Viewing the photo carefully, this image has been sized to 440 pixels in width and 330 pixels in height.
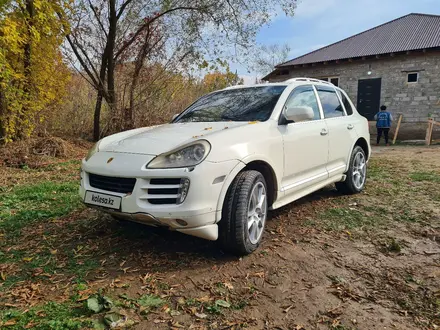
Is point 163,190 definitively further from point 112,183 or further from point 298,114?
point 298,114

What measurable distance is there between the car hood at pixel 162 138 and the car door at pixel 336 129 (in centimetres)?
163

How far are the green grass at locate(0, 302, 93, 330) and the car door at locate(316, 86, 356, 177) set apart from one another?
325cm

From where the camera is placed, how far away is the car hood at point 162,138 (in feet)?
9.47

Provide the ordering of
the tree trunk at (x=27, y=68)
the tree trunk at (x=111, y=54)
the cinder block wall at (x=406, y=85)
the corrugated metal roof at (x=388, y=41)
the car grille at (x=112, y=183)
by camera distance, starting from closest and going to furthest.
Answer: the car grille at (x=112, y=183)
the tree trunk at (x=27, y=68)
the tree trunk at (x=111, y=54)
the cinder block wall at (x=406, y=85)
the corrugated metal roof at (x=388, y=41)

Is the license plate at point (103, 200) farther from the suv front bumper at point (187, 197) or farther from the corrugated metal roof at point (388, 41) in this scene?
the corrugated metal roof at point (388, 41)

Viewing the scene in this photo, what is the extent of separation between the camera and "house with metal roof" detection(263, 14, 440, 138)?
1585 centimetres

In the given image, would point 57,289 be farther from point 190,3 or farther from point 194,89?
point 194,89

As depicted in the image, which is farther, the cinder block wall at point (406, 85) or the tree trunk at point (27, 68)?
the cinder block wall at point (406, 85)

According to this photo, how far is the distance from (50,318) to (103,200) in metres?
0.98

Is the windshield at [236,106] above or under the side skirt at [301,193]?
above

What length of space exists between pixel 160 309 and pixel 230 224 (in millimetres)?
859

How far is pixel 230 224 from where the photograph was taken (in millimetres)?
2809

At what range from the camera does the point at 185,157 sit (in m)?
2.72
